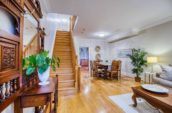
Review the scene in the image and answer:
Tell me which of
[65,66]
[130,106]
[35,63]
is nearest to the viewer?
[35,63]

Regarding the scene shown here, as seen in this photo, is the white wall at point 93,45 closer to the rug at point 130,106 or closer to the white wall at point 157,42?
the white wall at point 157,42

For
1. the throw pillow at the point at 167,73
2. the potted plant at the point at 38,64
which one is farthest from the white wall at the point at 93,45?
the potted plant at the point at 38,64

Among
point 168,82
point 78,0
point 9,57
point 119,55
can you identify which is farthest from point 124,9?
point 119,55

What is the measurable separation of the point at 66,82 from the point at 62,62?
1174 millimetres

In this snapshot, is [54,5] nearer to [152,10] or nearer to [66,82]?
[66,82]

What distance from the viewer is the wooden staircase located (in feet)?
11.9

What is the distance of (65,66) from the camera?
178 inches

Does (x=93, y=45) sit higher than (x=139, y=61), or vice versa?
(x=93, y=45)

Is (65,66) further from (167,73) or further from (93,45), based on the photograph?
(93,45)

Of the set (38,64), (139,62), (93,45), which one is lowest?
(139,62)

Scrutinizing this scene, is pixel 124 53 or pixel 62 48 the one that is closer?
pixel 62 48

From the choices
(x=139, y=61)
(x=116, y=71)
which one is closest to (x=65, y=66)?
(x=116, y=71)

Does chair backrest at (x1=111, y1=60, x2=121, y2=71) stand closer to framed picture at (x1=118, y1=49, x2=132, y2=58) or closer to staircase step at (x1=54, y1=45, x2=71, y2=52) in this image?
framed picture at (x1=118, y1=49, x2=132, y2=58)

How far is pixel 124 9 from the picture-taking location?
10.7 ft
